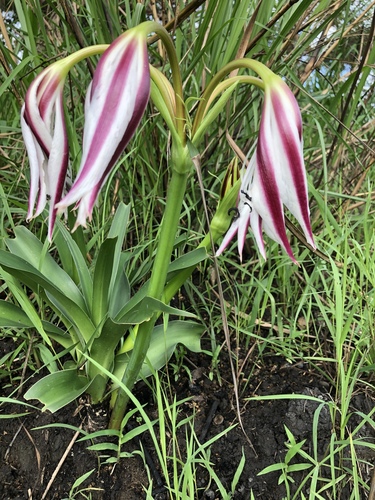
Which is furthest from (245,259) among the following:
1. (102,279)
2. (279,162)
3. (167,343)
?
(279,162)

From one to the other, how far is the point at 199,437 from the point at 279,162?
0.60 m

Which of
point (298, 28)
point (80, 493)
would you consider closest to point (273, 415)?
point (80, 493)

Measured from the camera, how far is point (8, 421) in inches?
34.7

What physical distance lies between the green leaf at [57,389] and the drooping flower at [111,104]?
1.43 ft

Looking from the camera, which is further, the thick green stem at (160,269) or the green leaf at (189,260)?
the green leaf at (189,260)

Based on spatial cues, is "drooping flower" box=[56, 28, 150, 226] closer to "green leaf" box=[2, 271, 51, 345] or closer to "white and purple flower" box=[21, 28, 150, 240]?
"white and purple flower" box=[21, 28, 150, 240]

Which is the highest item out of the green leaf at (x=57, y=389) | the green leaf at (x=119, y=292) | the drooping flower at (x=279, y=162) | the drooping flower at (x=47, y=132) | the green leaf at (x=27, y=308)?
the drooping flower at (x=47, y=132)

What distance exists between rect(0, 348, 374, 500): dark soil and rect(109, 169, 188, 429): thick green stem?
77 mm

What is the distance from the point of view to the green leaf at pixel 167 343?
893 mm

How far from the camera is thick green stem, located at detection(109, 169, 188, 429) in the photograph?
0.62 metres

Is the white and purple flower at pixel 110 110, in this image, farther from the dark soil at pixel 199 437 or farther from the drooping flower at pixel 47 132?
the dark soil at pixel 199 437

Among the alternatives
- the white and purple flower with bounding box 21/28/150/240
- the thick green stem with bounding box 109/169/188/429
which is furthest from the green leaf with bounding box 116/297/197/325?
the white and purple flower with bounding box 21/28/150/240

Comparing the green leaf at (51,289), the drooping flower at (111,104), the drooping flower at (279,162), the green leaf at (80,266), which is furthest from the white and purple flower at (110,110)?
the green leaf at (80,266)

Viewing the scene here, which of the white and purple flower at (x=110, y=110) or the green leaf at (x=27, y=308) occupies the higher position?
the white and purple flower at (x=110, y=110)
